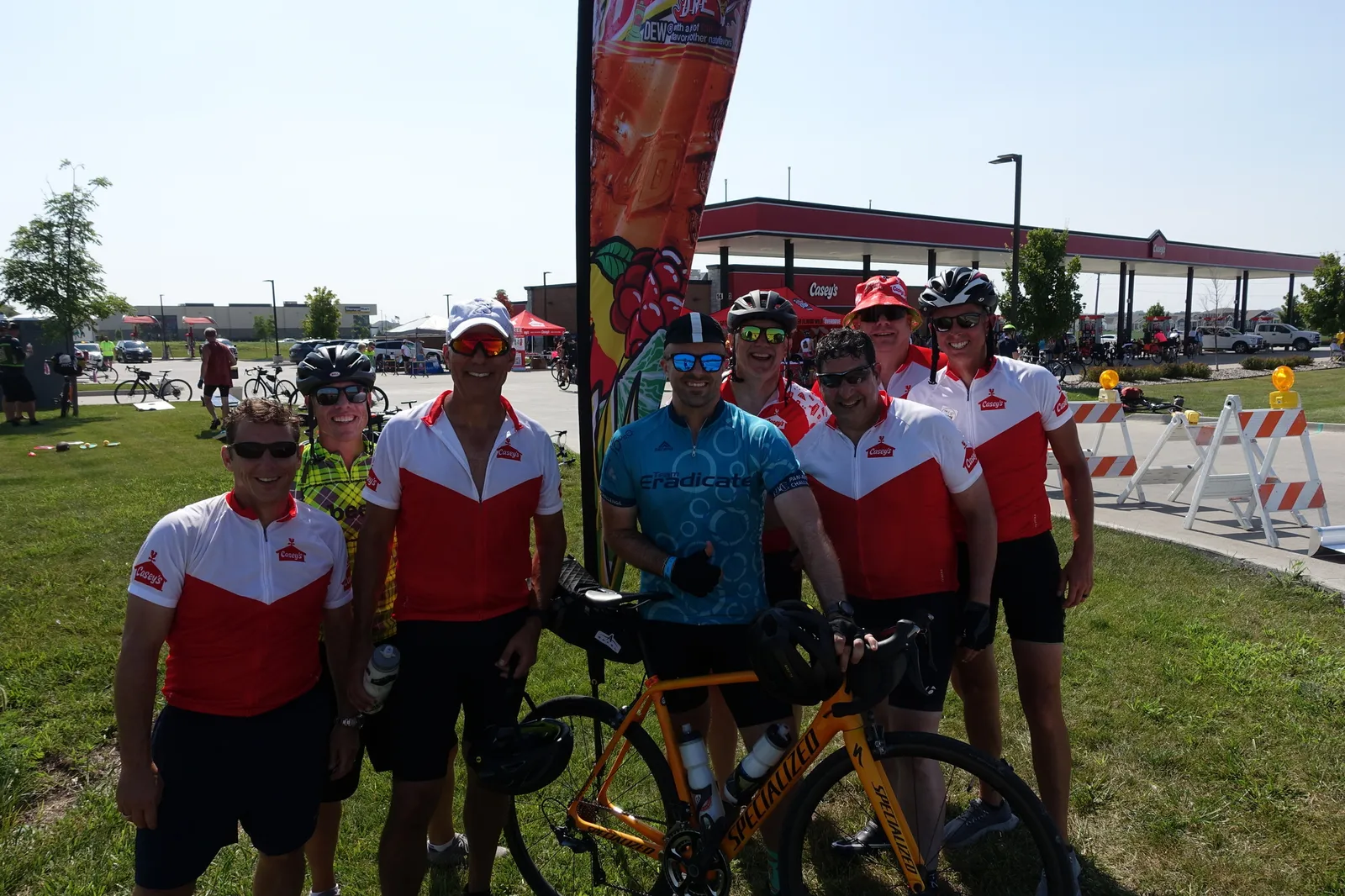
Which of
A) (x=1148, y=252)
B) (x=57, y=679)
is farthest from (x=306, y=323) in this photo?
(x=57, y=679)

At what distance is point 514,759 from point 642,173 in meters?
2.52

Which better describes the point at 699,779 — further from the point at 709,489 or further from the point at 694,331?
the point at 694,331

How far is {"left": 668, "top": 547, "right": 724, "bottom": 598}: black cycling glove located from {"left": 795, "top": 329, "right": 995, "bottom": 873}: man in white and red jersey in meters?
0.53

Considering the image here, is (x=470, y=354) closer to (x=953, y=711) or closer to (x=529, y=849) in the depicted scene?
(x=529, y=849)

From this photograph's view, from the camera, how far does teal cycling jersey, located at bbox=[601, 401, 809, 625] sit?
2.81 meters

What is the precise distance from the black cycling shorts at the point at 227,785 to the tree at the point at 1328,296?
49585mm

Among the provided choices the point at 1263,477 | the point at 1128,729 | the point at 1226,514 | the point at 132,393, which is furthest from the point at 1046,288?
the point at 132,393

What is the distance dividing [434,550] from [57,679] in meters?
3.90

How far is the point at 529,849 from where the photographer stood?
3.52 meters

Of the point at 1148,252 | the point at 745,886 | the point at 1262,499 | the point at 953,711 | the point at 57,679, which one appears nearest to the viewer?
the point at 745,886

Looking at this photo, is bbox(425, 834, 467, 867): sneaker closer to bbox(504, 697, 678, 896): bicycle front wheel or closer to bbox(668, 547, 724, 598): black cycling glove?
bbox(504, 697, 678, 896): bicycle front wheel

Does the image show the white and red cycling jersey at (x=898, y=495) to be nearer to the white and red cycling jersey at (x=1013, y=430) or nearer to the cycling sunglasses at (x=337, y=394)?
the white and red cycling jersey at (x=1013, y=430)

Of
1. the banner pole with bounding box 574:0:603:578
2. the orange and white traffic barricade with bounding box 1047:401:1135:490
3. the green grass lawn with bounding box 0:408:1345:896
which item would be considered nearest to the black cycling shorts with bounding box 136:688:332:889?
the green grass lawn with bounding box 0:408:1345:896

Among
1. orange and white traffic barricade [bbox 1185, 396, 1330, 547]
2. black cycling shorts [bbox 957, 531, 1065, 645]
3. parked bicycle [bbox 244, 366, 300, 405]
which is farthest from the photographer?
parked bicycle [bbox 244, 366, 300, 405]
